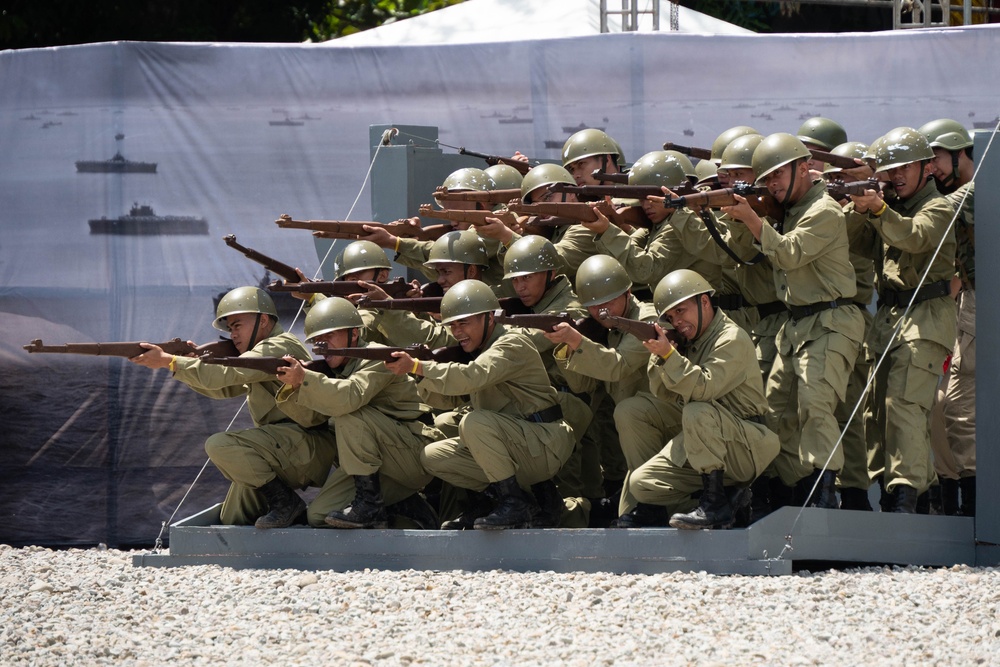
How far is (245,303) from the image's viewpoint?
8328 millimetres

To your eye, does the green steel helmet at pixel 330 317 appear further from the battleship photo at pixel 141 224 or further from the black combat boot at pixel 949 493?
the black combat boot at pixel 949 493

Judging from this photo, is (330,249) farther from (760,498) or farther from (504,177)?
(760,498)

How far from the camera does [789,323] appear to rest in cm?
781

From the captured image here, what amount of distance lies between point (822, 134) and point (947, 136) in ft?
3.12

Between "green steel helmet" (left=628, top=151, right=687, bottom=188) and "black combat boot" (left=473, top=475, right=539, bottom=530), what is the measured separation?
5.77 ft

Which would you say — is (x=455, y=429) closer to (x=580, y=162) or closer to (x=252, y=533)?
(x=252, y=533)

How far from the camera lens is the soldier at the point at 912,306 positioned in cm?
757

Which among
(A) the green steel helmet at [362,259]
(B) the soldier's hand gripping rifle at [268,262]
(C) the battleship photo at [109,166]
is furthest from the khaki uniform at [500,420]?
(C) the battleship photo at [109,166]

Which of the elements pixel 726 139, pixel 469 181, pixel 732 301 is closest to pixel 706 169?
pixel 726 139

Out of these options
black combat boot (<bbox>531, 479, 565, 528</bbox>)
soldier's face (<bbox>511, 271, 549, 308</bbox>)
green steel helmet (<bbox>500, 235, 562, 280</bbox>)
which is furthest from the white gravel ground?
green steel helmet (<bbox>500, 235, 562, 280</bbox>)

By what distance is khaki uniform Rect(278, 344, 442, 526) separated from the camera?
7840 mm

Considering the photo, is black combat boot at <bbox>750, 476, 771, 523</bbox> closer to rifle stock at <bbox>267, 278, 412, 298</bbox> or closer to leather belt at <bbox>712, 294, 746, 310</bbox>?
leather belt at <bbox>712, 294, 746, 310</bbox>

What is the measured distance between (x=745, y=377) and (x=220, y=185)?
187 inches

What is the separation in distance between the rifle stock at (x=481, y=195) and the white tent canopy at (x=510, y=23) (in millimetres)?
3490
